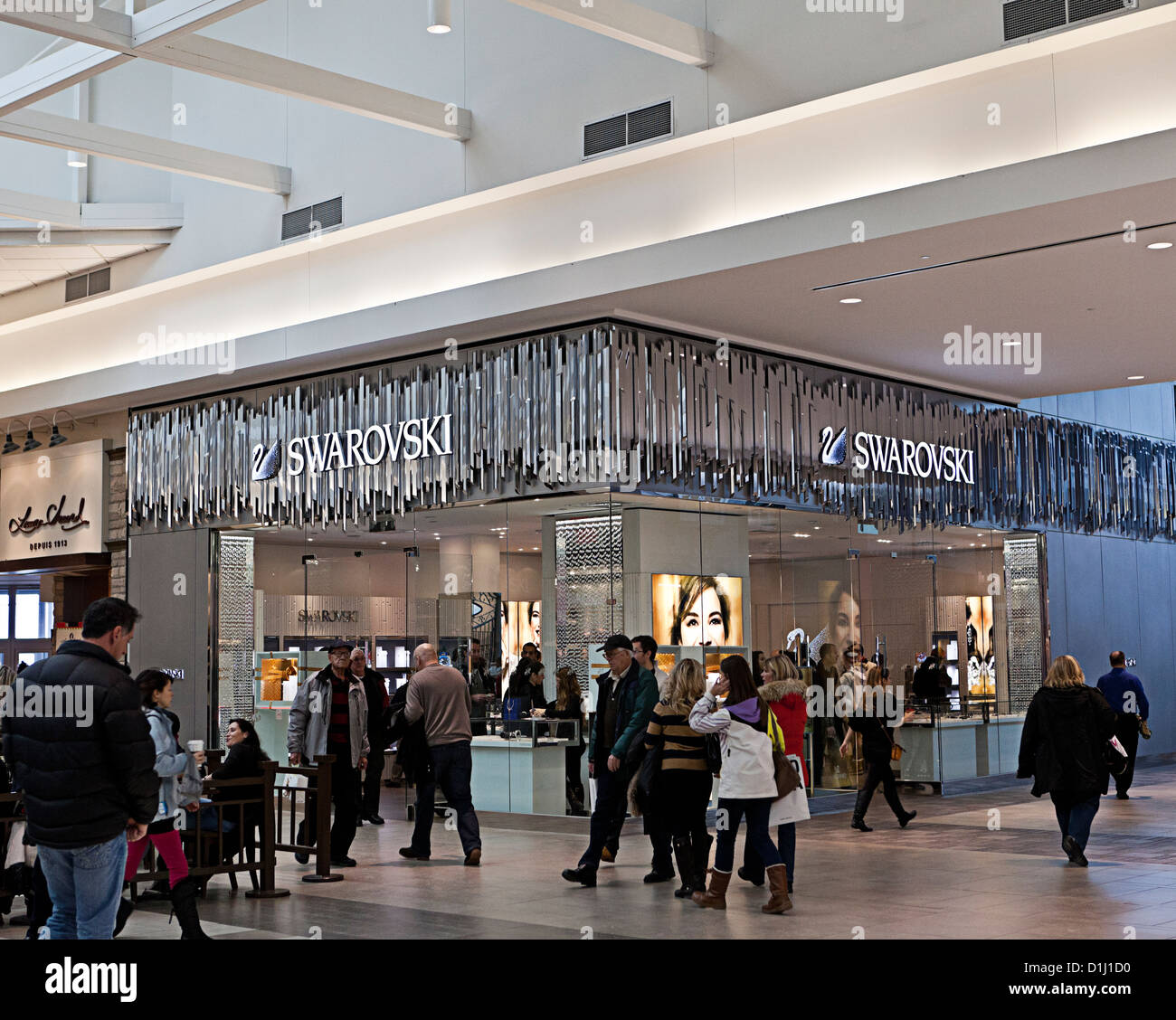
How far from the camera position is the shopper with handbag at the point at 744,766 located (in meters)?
7.93

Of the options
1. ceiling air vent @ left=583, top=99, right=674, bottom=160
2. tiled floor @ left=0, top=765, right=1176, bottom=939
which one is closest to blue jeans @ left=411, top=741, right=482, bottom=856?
tiled floor @ left=0, top=765, right=1176, bottom=939

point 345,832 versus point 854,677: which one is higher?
point 854,677

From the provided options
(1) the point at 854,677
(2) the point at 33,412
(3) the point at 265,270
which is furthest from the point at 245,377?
(1) the point at 854,677

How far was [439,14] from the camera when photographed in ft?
30.6

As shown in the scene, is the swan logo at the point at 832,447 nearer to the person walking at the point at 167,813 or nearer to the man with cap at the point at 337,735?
the man with cap at the point at 337,735

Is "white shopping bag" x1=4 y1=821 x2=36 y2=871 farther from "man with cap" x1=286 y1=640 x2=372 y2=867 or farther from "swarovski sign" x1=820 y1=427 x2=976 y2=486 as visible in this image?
"swarovski sign" x1=820 y1=427 x2=976 y2=486

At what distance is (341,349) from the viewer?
41.2ft

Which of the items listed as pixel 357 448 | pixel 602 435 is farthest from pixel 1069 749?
pixel 357 448

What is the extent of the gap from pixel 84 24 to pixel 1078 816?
27.9 feet

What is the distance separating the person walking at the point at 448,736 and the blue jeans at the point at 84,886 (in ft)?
15.7

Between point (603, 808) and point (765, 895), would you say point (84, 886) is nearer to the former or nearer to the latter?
point (603, 808)

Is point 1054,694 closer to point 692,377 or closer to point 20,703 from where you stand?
point 692,377

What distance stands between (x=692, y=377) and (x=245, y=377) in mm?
4811

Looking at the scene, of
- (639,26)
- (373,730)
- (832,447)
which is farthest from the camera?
(832,447)
